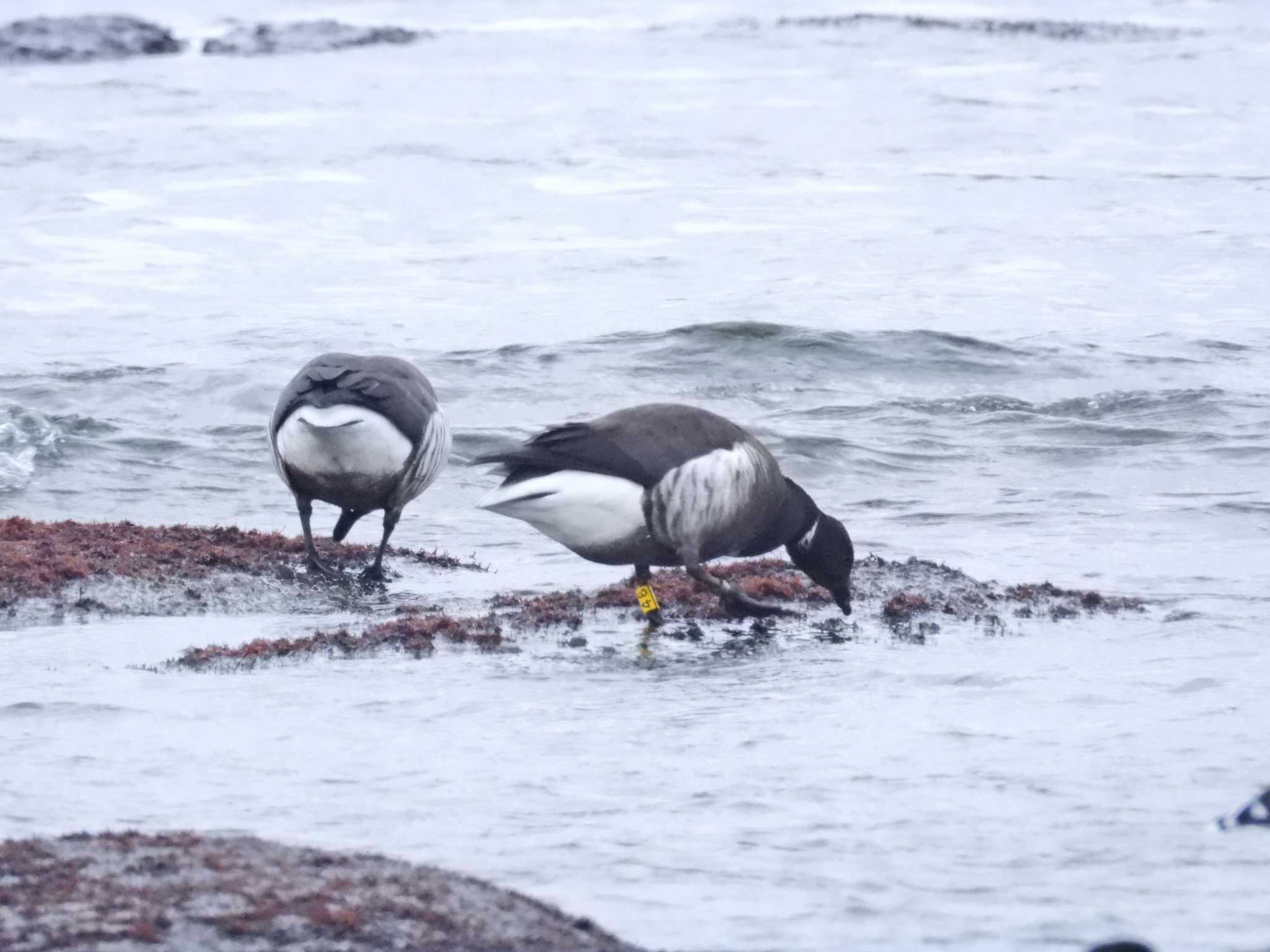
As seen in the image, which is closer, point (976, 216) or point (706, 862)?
point (706, 862)

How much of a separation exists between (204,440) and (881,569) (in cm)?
643

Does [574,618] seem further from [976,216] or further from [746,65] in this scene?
[746,65]

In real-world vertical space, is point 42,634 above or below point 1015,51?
below

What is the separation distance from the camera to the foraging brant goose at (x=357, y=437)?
9180mm

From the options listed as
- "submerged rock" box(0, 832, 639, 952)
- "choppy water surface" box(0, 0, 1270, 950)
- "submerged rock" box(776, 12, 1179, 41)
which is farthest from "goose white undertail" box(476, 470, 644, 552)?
"submerged rock" box(776, 12, 1179, 41)

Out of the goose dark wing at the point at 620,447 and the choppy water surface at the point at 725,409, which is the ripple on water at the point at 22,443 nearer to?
the choppy water surface at the point at 725,409

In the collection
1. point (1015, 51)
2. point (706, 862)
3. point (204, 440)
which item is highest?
point (1015, 51)

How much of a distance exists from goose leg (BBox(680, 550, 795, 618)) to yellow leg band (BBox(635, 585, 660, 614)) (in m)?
0.21

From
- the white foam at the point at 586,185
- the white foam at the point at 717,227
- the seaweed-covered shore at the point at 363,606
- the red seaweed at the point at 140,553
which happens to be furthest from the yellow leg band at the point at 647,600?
the white foam at the point at 586,185

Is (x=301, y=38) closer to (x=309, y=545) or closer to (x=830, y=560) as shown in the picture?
(x=309, y=545)

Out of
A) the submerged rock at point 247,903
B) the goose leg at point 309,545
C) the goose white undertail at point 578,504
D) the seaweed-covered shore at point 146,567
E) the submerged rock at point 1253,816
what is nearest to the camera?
the submerged rock at point 247,903

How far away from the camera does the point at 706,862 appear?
15.7ft

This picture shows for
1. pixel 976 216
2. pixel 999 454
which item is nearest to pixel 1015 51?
pixel 976 216

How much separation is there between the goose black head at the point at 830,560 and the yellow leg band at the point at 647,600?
0.76 meters
